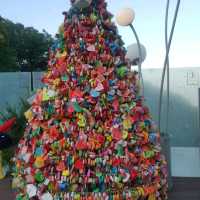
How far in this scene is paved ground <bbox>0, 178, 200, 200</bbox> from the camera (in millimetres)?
5605

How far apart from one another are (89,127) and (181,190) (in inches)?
111

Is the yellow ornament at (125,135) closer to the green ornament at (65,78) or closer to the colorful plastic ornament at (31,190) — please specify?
the green ornament at (65,78)

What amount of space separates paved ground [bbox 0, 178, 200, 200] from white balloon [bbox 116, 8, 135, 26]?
226 centimetres

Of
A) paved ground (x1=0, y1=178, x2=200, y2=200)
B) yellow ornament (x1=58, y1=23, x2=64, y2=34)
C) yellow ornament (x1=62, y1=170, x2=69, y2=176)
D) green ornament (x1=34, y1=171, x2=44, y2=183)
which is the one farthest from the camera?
paved ground (x1=0, y1=178, x2=200, y2=200)

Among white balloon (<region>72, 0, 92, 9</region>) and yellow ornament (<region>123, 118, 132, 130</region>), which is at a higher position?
Answer: white balloon (<region>72, 0, 92, 9</region>)

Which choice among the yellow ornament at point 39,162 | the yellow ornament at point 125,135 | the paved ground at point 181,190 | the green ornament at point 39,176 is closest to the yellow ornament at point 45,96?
the yellow ornament at point 39,162

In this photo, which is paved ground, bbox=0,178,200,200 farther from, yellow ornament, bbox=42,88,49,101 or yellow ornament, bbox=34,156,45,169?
yellow ornament, bbox=42,88,49,101

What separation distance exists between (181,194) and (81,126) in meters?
2.64

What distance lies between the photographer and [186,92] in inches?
423

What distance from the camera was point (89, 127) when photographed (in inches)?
141

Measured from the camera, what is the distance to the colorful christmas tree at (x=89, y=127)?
11.7 feet

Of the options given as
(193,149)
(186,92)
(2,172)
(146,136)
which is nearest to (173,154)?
(193,149)

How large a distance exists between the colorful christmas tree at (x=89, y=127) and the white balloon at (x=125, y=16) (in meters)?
1.76

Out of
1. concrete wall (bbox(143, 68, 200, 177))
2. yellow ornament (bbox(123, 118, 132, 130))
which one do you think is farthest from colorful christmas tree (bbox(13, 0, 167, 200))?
concrete wall (bbox(143, 68, 200, 177))
